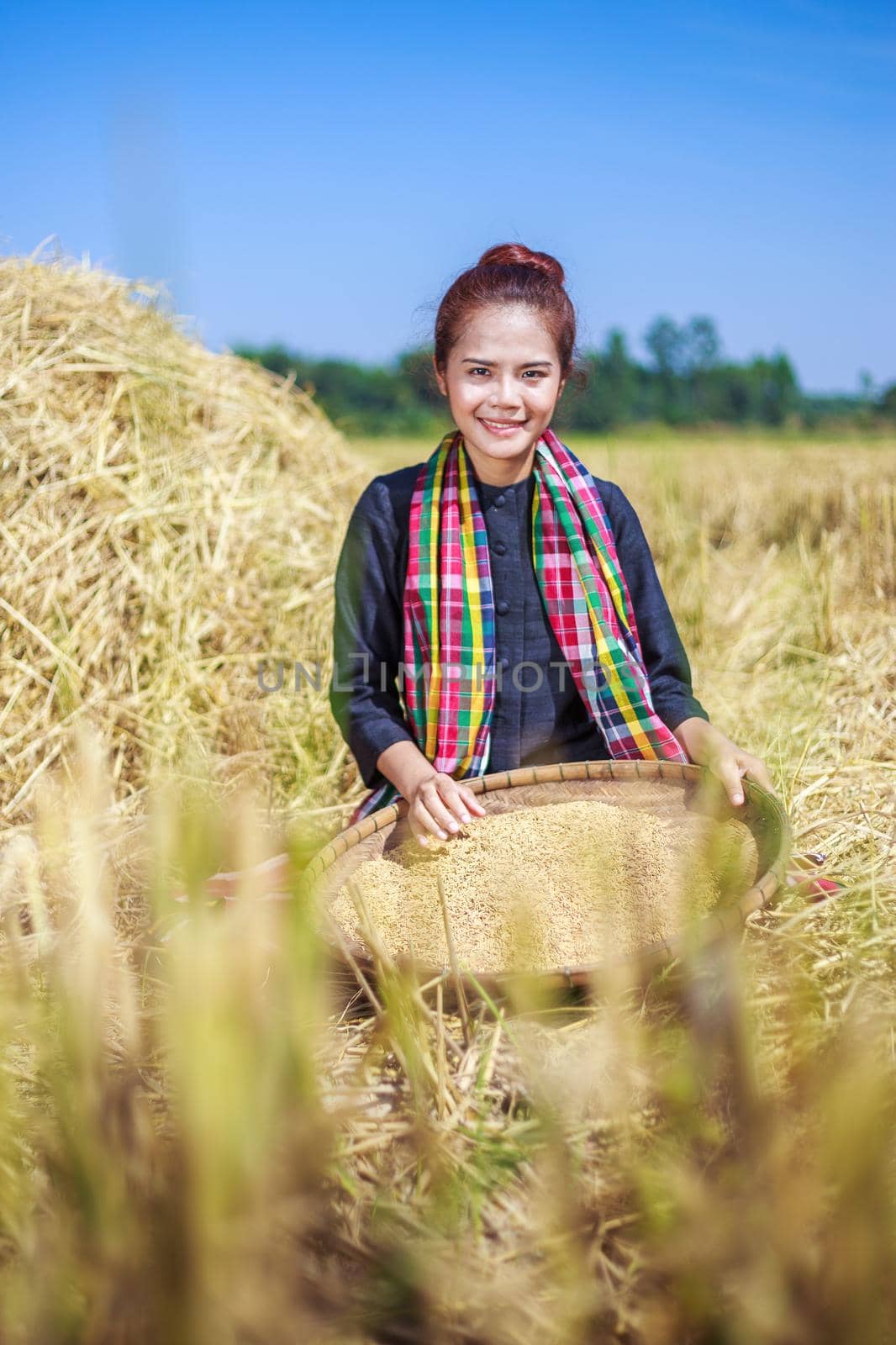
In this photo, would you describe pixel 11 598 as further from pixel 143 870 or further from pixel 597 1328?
pixel 597 1328

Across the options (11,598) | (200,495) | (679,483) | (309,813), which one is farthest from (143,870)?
(679,483)

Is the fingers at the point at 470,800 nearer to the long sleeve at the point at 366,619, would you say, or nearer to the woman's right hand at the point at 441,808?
the woman's right hand at the point at 441,808

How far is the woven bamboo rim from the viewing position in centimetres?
153

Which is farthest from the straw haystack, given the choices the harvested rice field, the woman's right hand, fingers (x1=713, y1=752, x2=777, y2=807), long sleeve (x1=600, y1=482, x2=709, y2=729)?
fingers (x1=713, y1=752, x2=777, y2=807)

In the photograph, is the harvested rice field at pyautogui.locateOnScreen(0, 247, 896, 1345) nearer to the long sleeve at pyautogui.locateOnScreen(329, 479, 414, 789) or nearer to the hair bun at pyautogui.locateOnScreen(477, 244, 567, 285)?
the long sleeve at pyautogui.locateOnScreen(329, 479, 414, 789)

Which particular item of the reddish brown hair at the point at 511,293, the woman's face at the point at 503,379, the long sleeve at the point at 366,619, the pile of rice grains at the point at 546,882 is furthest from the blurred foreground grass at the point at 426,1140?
the reddish brown hair at the point at 511,293

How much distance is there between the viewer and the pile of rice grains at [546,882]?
1711 mm

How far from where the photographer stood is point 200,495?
3289 mm

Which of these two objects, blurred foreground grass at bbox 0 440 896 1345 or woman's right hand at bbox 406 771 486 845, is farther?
woman's right hand at bbox 406 771 486 845

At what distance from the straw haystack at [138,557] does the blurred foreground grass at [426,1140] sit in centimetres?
89

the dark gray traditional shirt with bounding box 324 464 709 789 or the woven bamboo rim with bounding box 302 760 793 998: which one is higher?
the dark gray traditional shirt with bounding box 324 464 709 789

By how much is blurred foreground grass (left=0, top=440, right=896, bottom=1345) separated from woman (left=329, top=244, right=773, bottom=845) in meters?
0.48

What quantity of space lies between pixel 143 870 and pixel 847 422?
1298 centimetres

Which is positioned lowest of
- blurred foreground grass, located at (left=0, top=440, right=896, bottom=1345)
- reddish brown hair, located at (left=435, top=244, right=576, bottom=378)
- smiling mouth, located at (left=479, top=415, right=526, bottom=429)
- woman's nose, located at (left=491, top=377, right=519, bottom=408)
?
blurred foreground grass, located at (left=0, top=440, right=896, bottom=1345)
